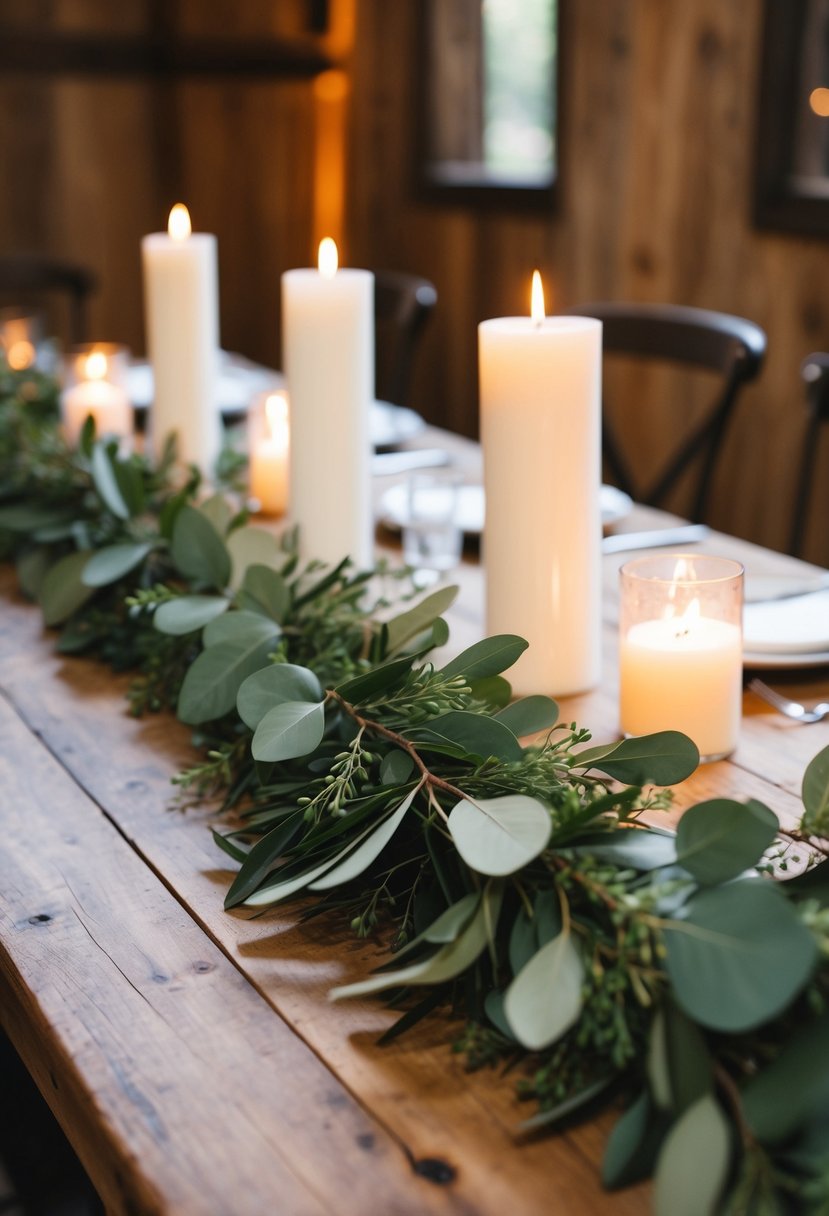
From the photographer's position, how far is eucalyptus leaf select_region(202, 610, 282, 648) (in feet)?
2.92

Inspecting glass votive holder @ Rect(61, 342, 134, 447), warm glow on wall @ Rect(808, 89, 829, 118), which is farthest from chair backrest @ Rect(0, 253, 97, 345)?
warm glow on wall @ Rect(808, 89, 829, 118)

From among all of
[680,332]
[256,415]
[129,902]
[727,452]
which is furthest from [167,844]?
[727,452]

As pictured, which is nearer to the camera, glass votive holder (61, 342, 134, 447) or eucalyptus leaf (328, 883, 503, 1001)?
eucalyptus leaf (328, 883, 503, 1001)

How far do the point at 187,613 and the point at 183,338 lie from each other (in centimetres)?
65

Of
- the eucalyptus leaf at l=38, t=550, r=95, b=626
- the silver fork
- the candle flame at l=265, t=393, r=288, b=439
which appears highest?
the candle flame at l=265, t=393, r=288, b=439

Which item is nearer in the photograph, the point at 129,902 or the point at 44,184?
the point at 129,902

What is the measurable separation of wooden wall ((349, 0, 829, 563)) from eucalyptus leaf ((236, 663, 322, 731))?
6.70 feet

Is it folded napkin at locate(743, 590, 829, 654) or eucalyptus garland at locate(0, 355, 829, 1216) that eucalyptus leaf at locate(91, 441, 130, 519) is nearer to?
eucalyptus garland at locate(0, 355, 829, 1216)

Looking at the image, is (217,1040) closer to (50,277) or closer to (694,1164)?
(694,1164)

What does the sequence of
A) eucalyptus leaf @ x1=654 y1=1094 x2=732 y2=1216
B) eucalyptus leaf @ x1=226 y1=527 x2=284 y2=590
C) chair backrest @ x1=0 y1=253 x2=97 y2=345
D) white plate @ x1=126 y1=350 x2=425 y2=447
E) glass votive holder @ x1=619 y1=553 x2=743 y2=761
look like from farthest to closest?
chair backrest @ x1=0 y1=253 x2=97 y2=345
white plate @ x1=126 y1=350 x2=425 y2=447
eucalyptus leaf @ x1=226 y1=527 x2=284 y2=590
glass votive holder @ x1=619 y1=553 x2=743 y2=761
eucalyptus leaf @ x1=654 y1=1094 x2=732 y2=1216

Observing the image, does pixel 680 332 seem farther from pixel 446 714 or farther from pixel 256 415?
pixel 446 714

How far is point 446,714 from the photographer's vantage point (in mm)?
715

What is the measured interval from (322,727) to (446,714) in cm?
7

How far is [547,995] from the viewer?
534mm
